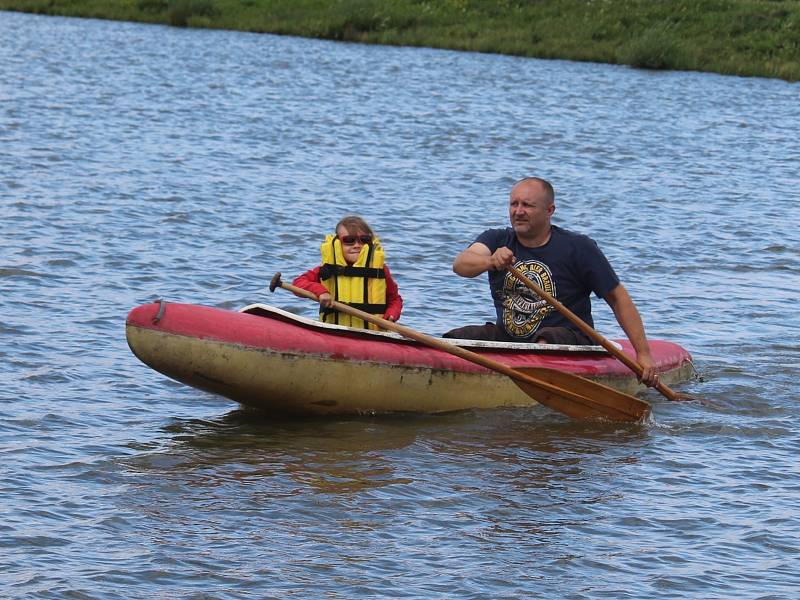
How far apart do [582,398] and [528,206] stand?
1.22 metres

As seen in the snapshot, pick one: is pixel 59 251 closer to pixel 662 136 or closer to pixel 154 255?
pixel 154 255

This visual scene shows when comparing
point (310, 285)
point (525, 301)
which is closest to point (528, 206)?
point (525, 301)

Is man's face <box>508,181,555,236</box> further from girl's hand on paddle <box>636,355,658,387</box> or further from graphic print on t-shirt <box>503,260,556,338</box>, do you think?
girl's hand on paddle <box>636,355,658,387</box>

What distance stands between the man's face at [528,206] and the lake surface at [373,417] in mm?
1193

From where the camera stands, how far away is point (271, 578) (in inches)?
231

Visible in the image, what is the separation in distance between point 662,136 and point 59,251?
1428 centimetres

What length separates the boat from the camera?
7.65 meters

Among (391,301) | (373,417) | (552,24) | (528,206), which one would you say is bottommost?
(373,417)

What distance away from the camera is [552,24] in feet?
133

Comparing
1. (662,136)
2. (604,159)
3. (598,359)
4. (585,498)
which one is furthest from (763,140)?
(585,498)

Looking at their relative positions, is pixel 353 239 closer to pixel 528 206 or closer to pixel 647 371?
pixel 528 206

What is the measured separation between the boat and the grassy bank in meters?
28.8

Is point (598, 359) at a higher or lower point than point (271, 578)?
higher

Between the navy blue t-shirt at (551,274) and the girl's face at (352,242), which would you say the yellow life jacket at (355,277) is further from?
the navy blue t-shirt at (551,274)
